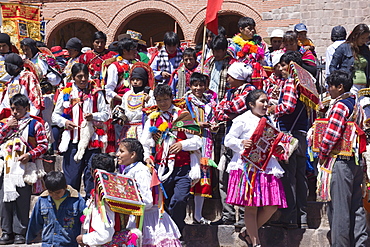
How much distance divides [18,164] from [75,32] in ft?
64.2

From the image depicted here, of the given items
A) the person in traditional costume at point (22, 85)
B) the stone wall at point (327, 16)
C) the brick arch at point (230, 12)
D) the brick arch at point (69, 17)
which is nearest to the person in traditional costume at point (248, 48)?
the person in traditional costume at point (22, 85)

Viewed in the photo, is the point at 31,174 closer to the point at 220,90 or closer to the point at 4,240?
the point at 4,240

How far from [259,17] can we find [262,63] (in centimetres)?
1211

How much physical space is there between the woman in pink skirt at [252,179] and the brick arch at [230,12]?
14.5m

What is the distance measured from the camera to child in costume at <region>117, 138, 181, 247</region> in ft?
23.9

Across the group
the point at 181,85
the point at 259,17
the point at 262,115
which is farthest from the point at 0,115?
the point at 259,17

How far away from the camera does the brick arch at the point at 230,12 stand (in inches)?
896

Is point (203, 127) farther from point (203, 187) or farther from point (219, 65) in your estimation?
point (219, 65)

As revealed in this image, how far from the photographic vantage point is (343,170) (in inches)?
303

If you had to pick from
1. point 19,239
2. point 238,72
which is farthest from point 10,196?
point 238,72

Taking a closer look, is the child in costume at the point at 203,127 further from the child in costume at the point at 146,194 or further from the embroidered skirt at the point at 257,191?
the child in costume at the point at 146,194

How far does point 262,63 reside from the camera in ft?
35.1

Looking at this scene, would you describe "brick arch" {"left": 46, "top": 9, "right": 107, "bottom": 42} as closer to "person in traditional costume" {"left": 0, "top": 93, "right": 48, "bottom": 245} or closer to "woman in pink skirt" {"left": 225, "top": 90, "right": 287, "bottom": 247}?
"person in traditional costume" {"left": 0, "top": 93, "right": 48, "bottom": 245}

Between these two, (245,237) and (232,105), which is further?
(232,105)
